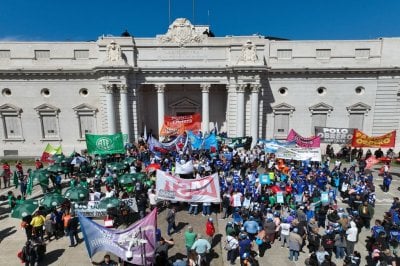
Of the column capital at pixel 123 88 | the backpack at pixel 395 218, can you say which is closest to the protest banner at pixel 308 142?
the backpack at pixel 395 218

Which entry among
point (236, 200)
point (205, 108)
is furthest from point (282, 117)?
point (236, 200)

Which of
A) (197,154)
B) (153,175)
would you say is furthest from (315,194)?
(197,154)

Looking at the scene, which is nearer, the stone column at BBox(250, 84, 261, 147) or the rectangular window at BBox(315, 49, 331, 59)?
the stone column at BBox(250, 84, 261, 147)

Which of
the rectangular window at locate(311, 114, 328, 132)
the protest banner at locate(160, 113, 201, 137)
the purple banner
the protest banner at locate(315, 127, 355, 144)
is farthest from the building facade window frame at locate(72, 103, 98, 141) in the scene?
the purple banner

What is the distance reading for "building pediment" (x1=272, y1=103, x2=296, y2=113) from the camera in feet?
107

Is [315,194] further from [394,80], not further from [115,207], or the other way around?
[394,80]

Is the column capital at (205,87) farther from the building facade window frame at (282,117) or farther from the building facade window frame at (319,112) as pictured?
the building facade window frame at (319,112)

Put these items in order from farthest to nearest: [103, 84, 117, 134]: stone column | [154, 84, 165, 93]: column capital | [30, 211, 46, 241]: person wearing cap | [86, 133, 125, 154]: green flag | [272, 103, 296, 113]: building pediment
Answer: [272, 103, 296, 113]: building pediment
[154, 84, 165, 93]: column capital
[103, 84, 117, 134]: stone column
[86, 133, 125, 154]: green flag
[30, 211, 46, 241]: person wearing cap

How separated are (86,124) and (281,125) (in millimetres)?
23516

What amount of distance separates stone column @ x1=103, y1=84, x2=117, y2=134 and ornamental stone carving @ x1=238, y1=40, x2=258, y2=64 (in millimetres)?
14889

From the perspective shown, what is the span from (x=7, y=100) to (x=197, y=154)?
24073mm

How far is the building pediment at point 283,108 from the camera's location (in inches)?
1282

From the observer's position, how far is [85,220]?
8.67 meters

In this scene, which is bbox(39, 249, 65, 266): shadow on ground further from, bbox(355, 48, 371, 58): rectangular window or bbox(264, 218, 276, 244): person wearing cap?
bbox(355, 48, 371, 58): rectangular window
